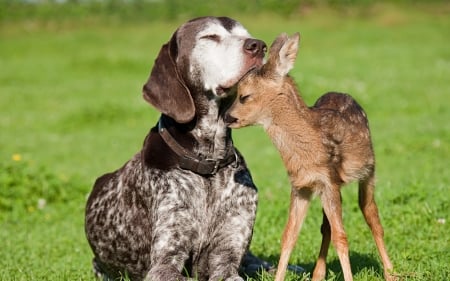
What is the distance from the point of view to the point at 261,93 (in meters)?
6.64

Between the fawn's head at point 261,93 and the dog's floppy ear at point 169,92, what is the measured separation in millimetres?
1104

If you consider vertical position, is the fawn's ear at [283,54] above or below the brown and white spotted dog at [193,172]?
above

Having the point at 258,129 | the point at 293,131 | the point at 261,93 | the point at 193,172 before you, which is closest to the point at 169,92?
the point at 193,172

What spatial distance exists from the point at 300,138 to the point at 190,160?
1.53m

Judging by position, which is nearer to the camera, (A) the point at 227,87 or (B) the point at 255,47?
(B) the point at 255,47

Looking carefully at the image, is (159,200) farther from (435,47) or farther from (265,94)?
(435,47)


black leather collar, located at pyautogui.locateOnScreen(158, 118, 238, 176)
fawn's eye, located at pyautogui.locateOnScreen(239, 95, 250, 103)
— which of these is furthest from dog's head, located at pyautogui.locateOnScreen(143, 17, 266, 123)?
fawn's eye, located at pyautogui.locateOnScreen(239, 95, 250, 103)

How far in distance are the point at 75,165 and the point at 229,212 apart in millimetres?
11492

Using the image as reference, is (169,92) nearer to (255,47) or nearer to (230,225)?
(255,47)

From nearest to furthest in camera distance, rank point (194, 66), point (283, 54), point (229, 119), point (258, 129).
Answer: point (283, 54), point (229, 119), point (194, 66), point (258, 129)

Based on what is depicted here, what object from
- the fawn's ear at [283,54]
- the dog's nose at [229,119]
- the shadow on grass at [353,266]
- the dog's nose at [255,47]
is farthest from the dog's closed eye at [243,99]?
the shadow on grass at [353,266]

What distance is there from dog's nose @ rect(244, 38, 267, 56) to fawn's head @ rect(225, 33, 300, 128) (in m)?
0.69

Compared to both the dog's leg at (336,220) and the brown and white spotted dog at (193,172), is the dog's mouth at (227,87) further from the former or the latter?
the dog's leg at (336,220)

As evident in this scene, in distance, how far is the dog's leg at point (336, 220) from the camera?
21.4ft
